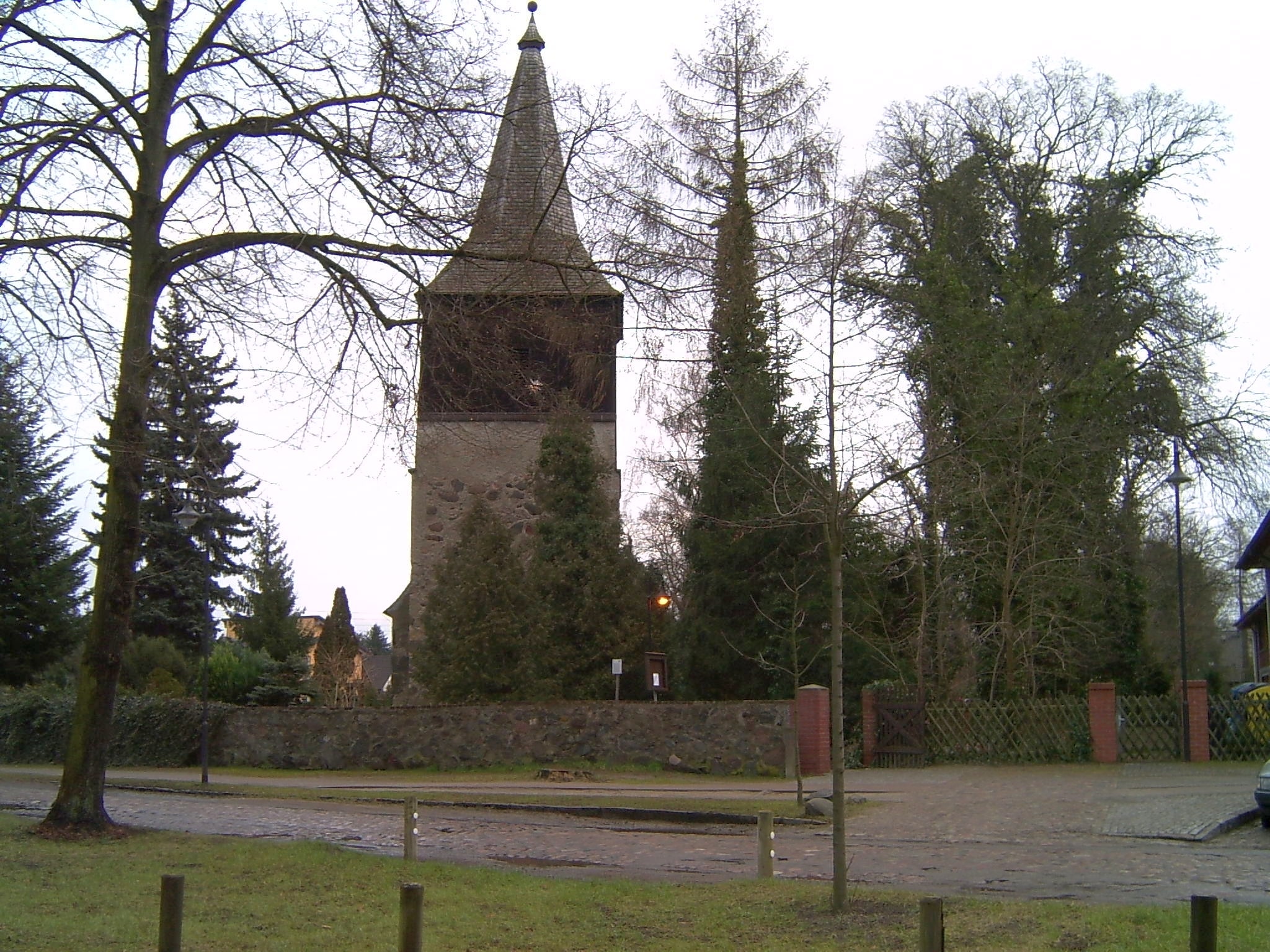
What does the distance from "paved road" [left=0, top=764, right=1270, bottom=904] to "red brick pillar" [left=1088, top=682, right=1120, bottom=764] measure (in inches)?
134

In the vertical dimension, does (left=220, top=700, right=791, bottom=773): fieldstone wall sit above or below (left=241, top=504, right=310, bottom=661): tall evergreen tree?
below

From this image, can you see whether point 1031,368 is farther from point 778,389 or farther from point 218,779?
point 218,779

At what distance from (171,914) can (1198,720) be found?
2456 cm

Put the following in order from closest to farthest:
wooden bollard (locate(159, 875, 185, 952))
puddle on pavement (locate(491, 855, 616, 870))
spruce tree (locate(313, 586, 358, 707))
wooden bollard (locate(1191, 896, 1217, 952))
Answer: wooden bollard (locate(1191, 896, 1217, 952)), wooden bollard (locate(159, 875, 185, 952)), puddle on pavement (locate(491, 855, 616, 870)), spruce tree (locate(313, 586, 358, 707))

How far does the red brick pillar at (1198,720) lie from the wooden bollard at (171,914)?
24.3 meters

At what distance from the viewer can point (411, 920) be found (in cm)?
493

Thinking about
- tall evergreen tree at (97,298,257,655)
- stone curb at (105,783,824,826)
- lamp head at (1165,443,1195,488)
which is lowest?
stone curb at (105,783,824,826)

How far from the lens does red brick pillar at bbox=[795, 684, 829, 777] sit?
2386cm

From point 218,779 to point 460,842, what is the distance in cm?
1176

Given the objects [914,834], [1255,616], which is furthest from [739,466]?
[1255,616]

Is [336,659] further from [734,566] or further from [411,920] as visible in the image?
[411,920]

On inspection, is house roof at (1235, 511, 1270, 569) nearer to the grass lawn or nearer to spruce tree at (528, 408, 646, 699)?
spruce tree at (528, 408, 646, 699)

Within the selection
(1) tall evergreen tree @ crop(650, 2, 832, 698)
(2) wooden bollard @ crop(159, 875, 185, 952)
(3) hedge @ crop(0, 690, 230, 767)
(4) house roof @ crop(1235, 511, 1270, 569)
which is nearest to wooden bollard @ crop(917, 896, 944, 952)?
(2) wooden bollard @ crop(159, 875, 185, 952)

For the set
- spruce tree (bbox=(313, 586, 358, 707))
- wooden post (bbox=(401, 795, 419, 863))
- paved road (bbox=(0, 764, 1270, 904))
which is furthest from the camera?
spruce tree (bbox=(313, 586, 358, 707))
